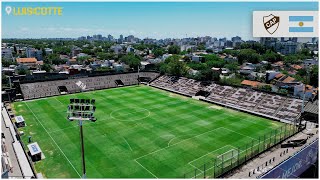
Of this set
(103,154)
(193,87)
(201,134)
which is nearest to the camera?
(103,154)

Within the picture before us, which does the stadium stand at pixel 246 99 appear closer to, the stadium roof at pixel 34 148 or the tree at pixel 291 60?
the stadium roof at pixel 34 148

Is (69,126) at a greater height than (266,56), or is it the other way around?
(266,56)

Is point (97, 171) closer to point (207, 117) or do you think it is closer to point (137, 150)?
point (137, 150)

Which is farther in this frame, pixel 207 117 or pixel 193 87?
pixel 193 87

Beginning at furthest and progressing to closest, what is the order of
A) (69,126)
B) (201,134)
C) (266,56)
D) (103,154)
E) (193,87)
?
(266,56) → (193,87) → (69,126) → (201,134) → (103,154)

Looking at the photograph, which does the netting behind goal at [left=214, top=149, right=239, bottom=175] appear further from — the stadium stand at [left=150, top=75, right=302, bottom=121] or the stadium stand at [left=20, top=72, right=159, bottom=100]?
the stadium stand at [left=20, top=72, right=159, bottom=100]

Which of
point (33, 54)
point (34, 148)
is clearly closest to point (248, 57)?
point (33, 54)

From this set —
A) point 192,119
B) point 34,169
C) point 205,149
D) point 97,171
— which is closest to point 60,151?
point 34,169
